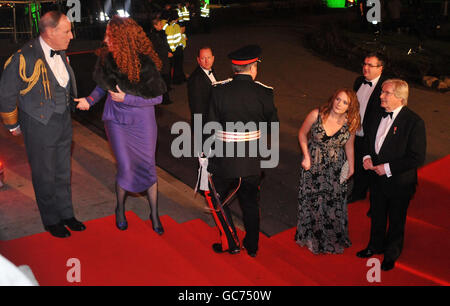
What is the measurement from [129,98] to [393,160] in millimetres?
2222

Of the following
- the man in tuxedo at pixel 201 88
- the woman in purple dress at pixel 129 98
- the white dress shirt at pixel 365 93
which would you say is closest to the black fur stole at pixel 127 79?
the woman in purple dress at pixel 129 98

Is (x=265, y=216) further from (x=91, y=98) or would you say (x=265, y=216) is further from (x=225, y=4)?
(x=225, y=4)

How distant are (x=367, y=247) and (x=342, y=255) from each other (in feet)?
0.78

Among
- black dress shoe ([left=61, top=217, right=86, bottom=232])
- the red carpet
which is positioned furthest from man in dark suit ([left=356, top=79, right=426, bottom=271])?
black dress shoe ([left=61, top=217, right=86, bottom=232])

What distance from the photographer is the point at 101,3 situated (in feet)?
66.0

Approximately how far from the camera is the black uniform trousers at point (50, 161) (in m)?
3.98

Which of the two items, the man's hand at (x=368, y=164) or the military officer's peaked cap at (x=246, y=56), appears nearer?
the military officer's peaked cap at (x=246, y=56)

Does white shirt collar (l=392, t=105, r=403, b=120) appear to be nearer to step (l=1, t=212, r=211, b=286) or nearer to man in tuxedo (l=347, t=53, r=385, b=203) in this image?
man in tuxedo (l=347, t=53, r=385, b=203)

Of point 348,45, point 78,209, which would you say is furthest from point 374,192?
point 348,45

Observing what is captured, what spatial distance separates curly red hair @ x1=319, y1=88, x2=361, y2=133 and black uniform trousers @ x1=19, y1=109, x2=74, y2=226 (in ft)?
7.15

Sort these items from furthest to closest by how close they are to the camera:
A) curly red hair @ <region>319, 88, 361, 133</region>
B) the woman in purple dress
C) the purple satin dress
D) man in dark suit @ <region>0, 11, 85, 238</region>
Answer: curly red hair @ <region>319, 88, 361, 133</region>, the purple satin dress, the woman in purple dress, man in dark suit @ <region>0, 11, 85, 238</region>

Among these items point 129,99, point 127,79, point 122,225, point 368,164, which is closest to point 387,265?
point 368,164

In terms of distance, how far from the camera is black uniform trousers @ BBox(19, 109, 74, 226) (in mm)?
3982

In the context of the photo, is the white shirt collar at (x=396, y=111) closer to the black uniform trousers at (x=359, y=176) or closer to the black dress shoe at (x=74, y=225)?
the black uniform trousers at (x=359, y=176)
